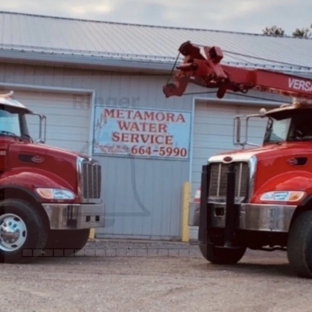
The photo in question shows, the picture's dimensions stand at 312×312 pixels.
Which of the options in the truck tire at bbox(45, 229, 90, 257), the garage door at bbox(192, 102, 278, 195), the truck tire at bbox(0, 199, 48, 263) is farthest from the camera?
the garage door at bbox(192, 102, 278, 195)

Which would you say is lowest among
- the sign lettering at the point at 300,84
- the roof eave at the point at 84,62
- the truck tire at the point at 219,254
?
the truck tire at the point at 219,254

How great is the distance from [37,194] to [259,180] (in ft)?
10.6

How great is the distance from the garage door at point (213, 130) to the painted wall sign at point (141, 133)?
384mm

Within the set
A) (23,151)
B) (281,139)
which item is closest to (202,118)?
(281,139)

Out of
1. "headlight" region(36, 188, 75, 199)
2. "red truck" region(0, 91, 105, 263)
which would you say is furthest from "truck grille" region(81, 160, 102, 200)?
"headlight" region(36, 188, 75, 199)

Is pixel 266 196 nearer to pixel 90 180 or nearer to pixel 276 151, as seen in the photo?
pixel 276 151

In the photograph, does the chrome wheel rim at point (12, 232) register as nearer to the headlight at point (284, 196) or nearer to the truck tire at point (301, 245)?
the headlight at point (284, 196)

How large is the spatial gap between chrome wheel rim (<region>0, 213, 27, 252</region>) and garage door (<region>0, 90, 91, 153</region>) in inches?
220

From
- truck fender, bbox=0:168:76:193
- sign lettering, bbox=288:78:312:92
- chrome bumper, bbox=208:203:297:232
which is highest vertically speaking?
sign lettering, bbox=288:78:312:92

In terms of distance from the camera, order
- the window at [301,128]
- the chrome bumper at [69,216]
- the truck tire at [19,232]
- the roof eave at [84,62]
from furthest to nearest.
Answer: the roof eave at [84,62], the window at [301,128], the chrome bumper at [69,216], the truck tire at [19,232]

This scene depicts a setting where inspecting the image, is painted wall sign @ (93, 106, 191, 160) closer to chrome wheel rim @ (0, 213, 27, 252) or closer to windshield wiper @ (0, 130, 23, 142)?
windshield wiper @ (0, 130, 23, 142)

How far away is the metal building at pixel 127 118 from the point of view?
16.8 m

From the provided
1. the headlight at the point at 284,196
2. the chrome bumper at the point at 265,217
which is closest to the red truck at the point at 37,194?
the chrome bumper at the point at 265,217

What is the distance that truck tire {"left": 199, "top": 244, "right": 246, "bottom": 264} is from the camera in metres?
12.6
